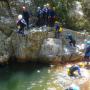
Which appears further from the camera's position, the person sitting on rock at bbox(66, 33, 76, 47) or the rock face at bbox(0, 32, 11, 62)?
the person sitting on rock at bbox(66, 33, 76, 47)

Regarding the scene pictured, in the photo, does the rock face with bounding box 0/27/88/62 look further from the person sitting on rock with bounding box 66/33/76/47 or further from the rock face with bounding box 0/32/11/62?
the person sitting on rock with bounding box 66/33/76/47

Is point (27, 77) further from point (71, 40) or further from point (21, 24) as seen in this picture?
point (71, 40)

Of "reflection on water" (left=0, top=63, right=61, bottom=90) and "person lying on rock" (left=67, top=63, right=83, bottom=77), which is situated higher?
"person lying on rock" (left=67, top=63, right=83, bottom=77)

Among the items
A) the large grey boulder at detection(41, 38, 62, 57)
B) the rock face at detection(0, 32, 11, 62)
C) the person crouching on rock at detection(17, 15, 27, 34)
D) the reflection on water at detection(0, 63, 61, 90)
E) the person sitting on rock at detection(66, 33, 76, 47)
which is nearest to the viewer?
the reflection on water at detection(0, 63, 61, 90)

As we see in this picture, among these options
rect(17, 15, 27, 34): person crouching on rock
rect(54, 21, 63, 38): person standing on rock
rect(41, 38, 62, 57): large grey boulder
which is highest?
rect(17, 15, 27, 34): person crouching on rock

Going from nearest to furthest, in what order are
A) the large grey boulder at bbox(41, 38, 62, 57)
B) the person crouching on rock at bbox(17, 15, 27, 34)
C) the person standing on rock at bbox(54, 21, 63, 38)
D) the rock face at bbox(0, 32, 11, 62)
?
the person crouching on rock at bbox(17, 15, 27, 34) < the large grey boulder at bbox(41, 38, 62, 57) < the rock face at bbox(0, 32, 11, 62) < the person standing on rock at bbox(54, 21, 63, 38)

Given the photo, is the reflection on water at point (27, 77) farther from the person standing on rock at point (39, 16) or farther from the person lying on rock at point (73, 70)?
the person standing on rock at point (39, 16)

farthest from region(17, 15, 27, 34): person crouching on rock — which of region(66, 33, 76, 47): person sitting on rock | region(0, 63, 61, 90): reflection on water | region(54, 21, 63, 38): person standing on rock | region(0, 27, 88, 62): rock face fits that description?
region(66, 33, 76, 47): person sitting on rock

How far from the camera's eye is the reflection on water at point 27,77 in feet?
73.6

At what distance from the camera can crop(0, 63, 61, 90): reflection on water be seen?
Result: 22.4 meters

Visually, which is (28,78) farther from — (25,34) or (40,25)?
(40,25)

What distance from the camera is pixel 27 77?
24.0 m

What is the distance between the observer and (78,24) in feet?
95.1

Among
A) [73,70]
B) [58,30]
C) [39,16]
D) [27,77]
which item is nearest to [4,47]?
[27,77]
